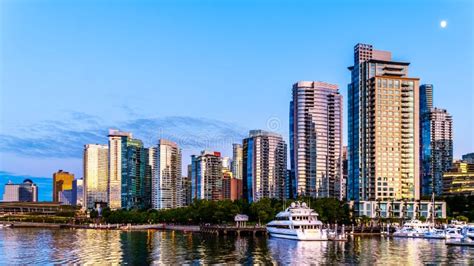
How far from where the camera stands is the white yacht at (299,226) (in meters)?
130

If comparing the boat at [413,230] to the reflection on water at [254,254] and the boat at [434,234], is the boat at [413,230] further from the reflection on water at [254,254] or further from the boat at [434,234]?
the reflection on water at [254,254]

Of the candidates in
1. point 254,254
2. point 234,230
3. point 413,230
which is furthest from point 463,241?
point 234,230

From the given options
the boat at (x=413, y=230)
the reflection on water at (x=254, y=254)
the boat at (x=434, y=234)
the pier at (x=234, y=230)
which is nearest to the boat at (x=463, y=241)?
the reflection on water at (x=254, y=254)

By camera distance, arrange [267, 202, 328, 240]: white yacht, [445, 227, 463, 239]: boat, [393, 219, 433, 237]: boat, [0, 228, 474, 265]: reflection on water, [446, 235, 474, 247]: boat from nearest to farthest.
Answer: [0, 228, 474, 265]: reflection on water → [446, 235, 474, 247]: boat → [267, 202, 328, 240]: white yacht → [445, 227, 463, 239]: boat → [393, 219, 433, 237]: boat

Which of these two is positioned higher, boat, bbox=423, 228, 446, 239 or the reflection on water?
the reflection on water

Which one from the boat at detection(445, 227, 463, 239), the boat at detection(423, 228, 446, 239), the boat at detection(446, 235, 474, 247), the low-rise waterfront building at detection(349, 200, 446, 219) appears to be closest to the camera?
the boat at detection(446, 235, 474, 247)

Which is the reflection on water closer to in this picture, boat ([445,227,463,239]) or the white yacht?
the white yacht

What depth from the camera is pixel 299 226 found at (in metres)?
135

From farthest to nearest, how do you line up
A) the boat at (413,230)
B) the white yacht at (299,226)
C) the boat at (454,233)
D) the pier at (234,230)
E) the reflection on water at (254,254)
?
the pier at (234,230) → the boat at (413,230) → the boat at (454,233) → the white yacht at (299,226) → the reflection on water at (254,254)

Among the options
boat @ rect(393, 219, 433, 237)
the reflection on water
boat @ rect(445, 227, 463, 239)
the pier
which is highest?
the reflection on water

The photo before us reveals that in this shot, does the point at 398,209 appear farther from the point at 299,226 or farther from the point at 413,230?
the point at 299,226

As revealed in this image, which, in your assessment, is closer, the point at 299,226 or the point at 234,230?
the point at 299,226

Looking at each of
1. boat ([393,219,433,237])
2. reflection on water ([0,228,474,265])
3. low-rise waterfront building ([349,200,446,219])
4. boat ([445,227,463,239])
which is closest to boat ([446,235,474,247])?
boat ([445,227,463,239])

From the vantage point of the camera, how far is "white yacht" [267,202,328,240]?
130250 millimetres
